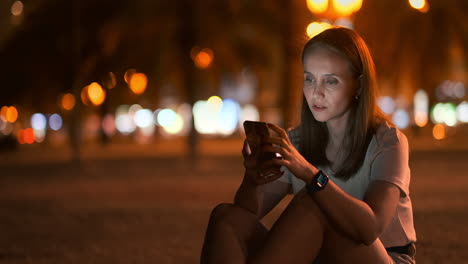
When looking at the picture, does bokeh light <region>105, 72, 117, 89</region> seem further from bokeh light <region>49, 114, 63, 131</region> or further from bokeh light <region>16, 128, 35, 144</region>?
bokeh light <region>49, 114, 63, 131</region>

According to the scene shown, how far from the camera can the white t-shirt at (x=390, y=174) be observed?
3123 millimetres

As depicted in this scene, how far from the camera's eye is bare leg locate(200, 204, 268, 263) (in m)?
3.26

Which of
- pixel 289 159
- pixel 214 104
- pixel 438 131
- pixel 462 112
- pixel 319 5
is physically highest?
pixel 319 5

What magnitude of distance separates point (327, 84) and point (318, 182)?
550 mm

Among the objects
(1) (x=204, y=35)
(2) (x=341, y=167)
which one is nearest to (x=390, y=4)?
(1) (x=204, y=35)

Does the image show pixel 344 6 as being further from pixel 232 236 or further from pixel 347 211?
pixel 347 211

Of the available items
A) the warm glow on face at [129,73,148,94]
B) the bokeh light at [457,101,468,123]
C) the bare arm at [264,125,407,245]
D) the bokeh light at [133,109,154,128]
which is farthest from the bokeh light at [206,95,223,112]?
the bare arm at [264,125,407,245]

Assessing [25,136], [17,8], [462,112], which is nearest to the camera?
[17,8]

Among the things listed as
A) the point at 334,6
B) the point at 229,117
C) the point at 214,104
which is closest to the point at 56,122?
the point at 214,104

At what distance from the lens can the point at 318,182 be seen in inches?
116

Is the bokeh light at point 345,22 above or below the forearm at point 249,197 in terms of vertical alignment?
above

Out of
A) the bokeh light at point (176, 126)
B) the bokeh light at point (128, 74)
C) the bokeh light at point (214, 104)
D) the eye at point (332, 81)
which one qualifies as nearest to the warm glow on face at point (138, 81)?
the bokeh light at point (128, 74)

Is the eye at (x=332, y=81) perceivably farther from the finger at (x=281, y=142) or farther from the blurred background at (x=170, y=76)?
the blurred background at (x=170, y=76)

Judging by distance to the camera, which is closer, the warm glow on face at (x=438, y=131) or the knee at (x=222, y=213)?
the knee at (x=222, y=213)
